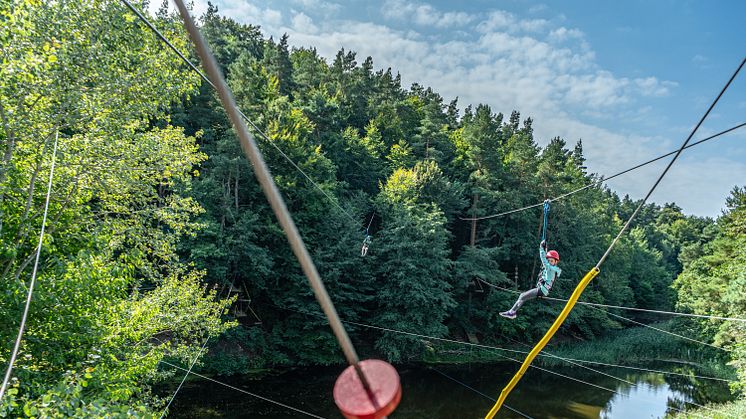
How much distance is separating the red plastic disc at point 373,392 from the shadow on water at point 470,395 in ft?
56.4

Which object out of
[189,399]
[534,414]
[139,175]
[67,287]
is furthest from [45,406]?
[534,414]

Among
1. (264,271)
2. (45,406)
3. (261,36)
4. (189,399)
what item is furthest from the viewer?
(261,36)

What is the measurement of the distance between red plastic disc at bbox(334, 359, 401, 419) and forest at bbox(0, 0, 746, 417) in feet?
14.6

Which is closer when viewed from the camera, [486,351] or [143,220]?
[143,220]

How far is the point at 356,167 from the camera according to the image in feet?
105

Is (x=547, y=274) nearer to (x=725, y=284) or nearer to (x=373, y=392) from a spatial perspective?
(x=373, y=392)

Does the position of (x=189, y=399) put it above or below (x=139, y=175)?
below

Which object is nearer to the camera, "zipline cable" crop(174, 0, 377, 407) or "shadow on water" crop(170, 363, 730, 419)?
"zipline cable" crop(174, 0, 377, 407)

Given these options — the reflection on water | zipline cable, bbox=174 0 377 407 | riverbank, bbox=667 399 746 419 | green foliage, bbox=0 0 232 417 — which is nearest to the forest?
green foliage, bbox=0 0 232 417

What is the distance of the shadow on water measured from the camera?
16859 mm

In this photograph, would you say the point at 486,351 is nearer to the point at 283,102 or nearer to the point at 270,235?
the point at 270,235

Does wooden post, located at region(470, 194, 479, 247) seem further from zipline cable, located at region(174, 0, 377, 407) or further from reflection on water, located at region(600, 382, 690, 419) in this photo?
zipline cable, located at region(174, 0, 377, 407)

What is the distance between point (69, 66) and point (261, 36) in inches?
1991

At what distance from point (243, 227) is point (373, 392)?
21.0 meters
